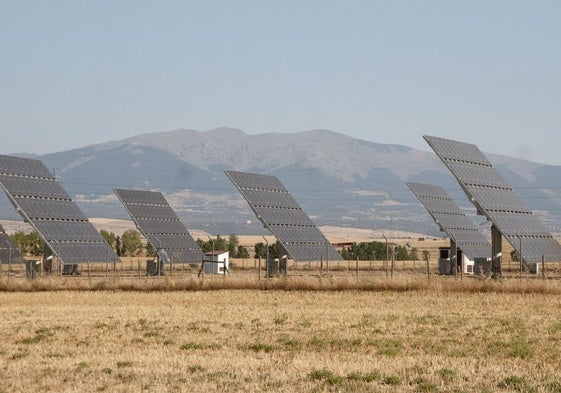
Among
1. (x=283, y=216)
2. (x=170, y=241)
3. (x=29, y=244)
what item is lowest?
(x=170, y=241)

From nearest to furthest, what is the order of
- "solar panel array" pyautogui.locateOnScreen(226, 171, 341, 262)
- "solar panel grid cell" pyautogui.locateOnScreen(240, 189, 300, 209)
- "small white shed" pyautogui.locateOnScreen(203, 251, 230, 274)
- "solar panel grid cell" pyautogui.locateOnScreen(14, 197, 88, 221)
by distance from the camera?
"solar panel grid cell" pyautogui.locateOnScreen(14, 197, 88, 221), "solar panel array" pyautogui.locateOnScreen(226, 171, 341, 262), "solar panel grid cell" pyautogui.locateOnScreen(240, 189, 300, 209), "small white shed" pyautogui.locateOnScreen(203, 251, 230, 274)

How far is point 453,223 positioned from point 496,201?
11.6 metres

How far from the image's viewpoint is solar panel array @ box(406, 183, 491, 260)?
2486 inches

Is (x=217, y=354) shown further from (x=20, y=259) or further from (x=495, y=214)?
(x=20, y=259)

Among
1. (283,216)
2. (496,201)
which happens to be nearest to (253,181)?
(283,216)

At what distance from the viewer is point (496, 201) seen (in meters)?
56.0

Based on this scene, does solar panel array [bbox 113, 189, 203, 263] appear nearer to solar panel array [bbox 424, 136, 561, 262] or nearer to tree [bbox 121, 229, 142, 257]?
solar panel array [bbox 424, 136, 561, 262]

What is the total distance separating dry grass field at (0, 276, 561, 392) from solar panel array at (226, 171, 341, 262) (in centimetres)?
1410

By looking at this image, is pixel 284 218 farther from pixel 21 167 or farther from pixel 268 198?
pixel 21 167

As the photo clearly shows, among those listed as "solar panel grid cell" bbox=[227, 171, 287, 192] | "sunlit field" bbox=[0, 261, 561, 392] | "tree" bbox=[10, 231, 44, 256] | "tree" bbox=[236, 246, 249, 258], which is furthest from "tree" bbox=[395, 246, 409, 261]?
"sunlit field" bbox=[0, 261, 561, 392]

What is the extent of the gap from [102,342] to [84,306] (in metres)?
13.0

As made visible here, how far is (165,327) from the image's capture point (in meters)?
29.2

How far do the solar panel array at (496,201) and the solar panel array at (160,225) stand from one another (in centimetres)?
1745

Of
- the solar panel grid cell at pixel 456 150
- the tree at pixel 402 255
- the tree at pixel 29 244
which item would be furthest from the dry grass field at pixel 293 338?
the tree at pixel 29 244
